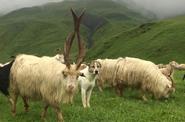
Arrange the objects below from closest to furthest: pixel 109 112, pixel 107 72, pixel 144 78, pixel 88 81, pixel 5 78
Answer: pixel 109 112 < pixel 5 78 < pixel 88 81 < pixel 144 78 < pixel 107 72

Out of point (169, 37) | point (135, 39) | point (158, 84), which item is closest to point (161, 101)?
point (158, 84)

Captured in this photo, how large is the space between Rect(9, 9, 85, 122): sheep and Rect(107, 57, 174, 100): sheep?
7.44 metres

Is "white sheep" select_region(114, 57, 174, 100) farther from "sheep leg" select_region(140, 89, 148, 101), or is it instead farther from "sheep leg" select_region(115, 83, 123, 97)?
"sheep leg" select_region(115, 83, 123, 97)

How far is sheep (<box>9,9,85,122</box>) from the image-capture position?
14750mm

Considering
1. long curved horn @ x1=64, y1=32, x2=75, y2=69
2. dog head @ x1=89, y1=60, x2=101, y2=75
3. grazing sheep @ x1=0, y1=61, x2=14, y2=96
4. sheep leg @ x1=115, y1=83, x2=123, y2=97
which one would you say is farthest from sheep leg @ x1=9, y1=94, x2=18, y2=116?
sheep leg @ x1=115, y1=83, x2=123, y2=97

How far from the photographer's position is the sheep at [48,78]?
48.4 ft

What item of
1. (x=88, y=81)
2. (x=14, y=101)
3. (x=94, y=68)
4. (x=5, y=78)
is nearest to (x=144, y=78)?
(x=94, y=68)

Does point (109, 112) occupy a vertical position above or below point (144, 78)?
above

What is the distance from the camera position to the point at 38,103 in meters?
20.6

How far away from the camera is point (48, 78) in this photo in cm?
1572

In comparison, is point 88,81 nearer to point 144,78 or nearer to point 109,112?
point 109,112

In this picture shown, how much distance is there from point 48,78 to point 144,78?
28.4 ft

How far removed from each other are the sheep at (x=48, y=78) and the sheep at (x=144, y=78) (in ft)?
24.4

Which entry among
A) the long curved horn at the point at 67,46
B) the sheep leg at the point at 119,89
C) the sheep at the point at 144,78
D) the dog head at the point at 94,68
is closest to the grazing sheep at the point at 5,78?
the dog head at the point at 94,68
